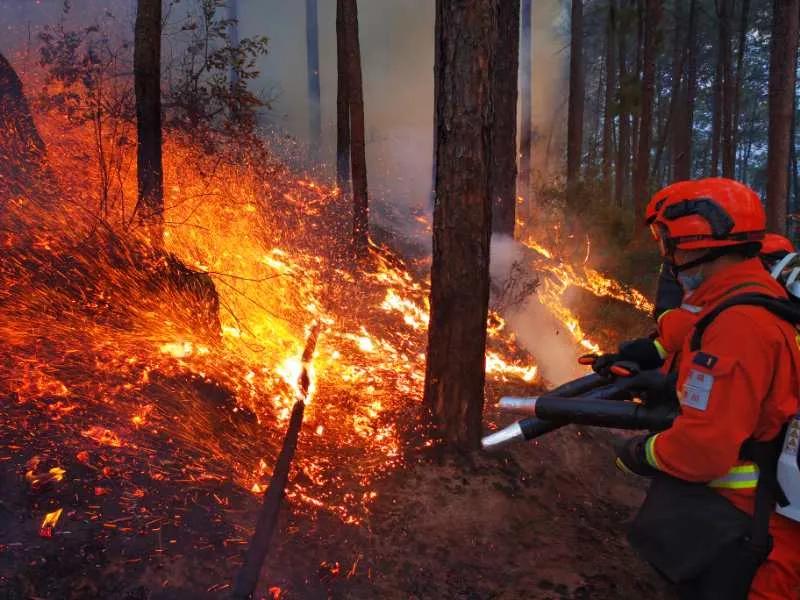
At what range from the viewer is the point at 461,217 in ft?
14.9

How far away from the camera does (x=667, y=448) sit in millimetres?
2172

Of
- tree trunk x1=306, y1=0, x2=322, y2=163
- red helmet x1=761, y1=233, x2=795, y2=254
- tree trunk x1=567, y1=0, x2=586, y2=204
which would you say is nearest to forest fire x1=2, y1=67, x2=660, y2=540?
red helmet x1=761, y1=233, x2=795, y2=254

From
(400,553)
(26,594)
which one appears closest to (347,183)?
(400,553)

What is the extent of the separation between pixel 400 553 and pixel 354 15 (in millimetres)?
9966

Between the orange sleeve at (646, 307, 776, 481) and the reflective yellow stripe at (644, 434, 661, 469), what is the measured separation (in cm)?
9

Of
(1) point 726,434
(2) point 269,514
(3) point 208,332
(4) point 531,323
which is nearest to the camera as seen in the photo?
(1) point 726,434

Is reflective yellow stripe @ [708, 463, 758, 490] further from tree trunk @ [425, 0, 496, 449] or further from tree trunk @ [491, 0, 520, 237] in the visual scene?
tree trunk @ [491, 0, 520, 237]

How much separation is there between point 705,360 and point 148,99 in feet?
22.8

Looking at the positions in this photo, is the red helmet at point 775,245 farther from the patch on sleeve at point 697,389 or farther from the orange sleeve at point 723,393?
the patch on sleeve at point 697,389

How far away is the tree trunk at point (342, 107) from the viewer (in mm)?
11016

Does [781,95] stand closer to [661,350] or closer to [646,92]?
[646,92]

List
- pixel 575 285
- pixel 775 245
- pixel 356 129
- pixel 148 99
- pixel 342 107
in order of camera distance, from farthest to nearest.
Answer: pixel 575 285, pixel 342 107, pixel 356 129, pixel 148 99, pixel 775 245

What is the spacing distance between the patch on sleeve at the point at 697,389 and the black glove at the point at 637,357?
3.15ft

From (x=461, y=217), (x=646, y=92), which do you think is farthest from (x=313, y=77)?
(x=461, y=217)
